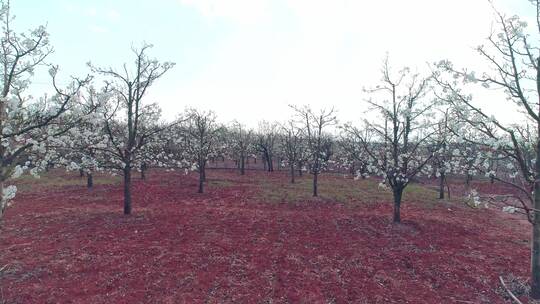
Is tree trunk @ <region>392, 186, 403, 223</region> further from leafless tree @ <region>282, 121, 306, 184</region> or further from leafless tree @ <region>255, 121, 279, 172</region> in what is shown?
leafless tree @ <region>255, 121, 279, 172</region>

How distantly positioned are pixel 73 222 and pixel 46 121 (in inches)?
448

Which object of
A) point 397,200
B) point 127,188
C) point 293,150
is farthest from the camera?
point 293,150

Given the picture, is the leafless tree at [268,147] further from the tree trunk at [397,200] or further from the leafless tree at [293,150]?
the tree trunk at [397,200]

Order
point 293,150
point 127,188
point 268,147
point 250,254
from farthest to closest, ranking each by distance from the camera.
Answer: point 268,147 < point 293,150 < point 127,188 < point 250,254

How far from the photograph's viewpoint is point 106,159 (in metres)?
18.7

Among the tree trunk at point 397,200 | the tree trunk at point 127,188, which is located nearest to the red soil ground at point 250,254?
the tree trunk at point 127,188

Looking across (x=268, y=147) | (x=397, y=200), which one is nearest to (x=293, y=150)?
(x=268, y=147)

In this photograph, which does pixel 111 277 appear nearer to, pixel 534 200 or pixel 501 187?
pixel 534 200

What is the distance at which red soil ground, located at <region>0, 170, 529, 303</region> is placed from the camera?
9.95m

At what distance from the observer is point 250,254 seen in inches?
513

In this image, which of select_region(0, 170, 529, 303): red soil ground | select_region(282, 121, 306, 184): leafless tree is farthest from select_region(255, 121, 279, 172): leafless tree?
select_region(0, 170, 529, 303): red soil ground

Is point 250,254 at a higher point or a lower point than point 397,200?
lower

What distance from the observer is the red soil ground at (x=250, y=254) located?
9.95m

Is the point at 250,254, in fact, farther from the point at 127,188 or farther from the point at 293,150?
the point at 293,150
